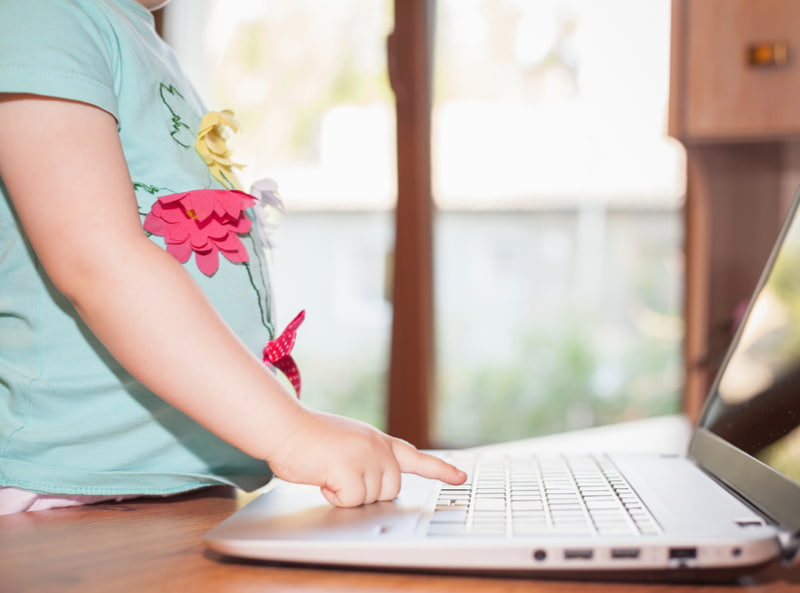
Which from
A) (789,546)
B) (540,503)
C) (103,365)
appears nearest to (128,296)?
(103,365)

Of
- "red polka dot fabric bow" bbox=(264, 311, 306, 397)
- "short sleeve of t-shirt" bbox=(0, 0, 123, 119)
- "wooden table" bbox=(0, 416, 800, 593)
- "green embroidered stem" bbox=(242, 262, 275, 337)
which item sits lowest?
"wooden table" bbox=(0, 416, 800, 593)

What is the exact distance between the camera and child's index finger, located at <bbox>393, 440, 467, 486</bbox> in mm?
585

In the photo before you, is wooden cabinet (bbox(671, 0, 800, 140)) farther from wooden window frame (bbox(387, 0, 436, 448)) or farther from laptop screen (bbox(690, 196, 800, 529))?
wooden window frame (bbox(387, 0, 436, 448))

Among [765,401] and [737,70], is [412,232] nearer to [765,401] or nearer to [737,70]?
[737,70]

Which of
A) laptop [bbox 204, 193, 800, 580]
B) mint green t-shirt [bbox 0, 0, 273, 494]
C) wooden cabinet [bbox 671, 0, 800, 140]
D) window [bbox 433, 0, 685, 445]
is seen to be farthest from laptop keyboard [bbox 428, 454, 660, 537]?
window [bbox 433, 0, 685, 445]

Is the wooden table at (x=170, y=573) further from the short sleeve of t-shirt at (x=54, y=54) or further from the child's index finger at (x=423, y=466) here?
the short sleeve of t-shirt at (x=54, y=54)

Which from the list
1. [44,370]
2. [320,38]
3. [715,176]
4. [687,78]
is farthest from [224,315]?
[320,38]

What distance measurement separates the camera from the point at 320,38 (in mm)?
2320

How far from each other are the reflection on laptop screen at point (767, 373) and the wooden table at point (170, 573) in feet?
0.46

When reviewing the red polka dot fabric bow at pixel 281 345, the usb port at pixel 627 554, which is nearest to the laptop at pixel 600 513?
the usb port at pixel 627 554

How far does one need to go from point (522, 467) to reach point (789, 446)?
0.68 ft

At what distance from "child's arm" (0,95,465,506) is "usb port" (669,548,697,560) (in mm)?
185

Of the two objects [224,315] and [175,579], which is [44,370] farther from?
[175,579]

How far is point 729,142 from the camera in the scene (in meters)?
1.41
